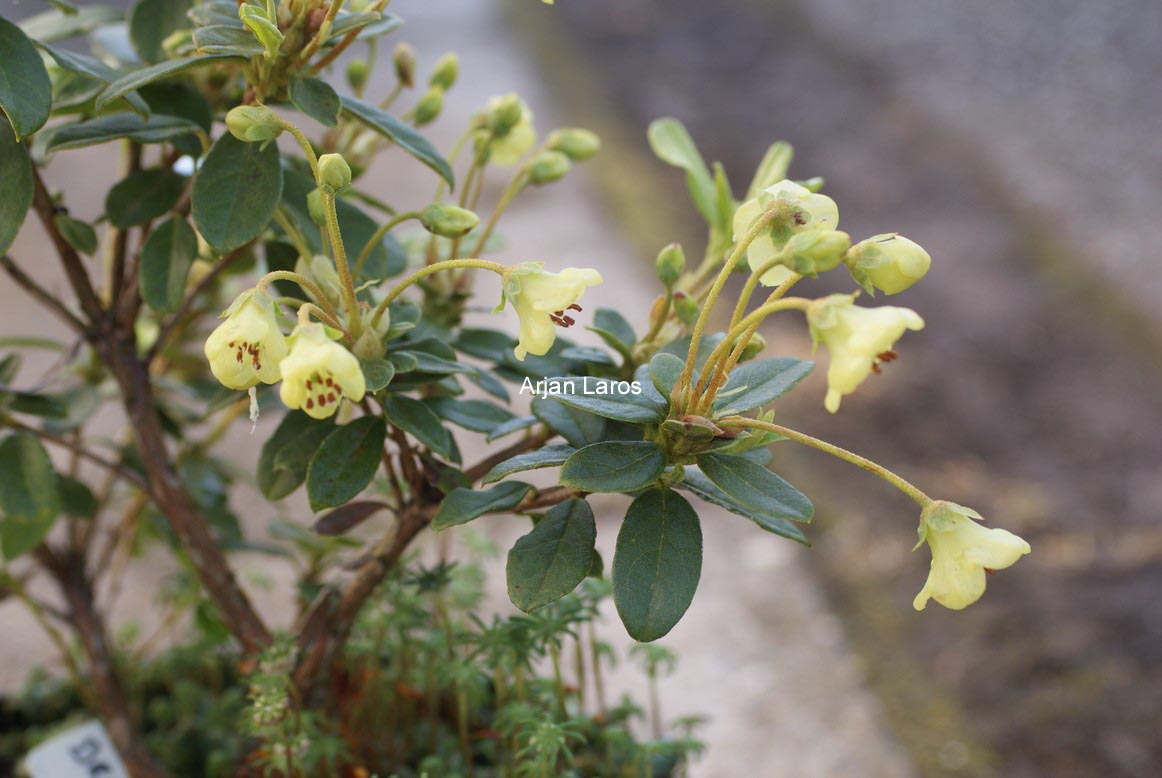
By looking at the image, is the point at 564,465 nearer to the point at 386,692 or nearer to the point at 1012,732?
the point at 386,692

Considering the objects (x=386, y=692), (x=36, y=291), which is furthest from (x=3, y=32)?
(x=386, y=692)

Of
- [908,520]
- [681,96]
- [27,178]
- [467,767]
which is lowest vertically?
[467,767]

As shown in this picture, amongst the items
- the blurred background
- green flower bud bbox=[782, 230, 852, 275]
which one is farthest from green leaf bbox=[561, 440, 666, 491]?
the blurred background

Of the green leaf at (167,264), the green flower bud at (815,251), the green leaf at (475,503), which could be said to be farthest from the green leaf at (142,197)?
the green flower bud at (815,251)

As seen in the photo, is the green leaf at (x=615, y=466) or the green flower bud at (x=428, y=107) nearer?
the green leaf at (x=615, y=466)

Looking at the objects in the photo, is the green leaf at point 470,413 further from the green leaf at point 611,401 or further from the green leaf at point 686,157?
the green leaf at point 686,157

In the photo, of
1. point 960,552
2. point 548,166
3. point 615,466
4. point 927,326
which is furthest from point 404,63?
point 927,326
